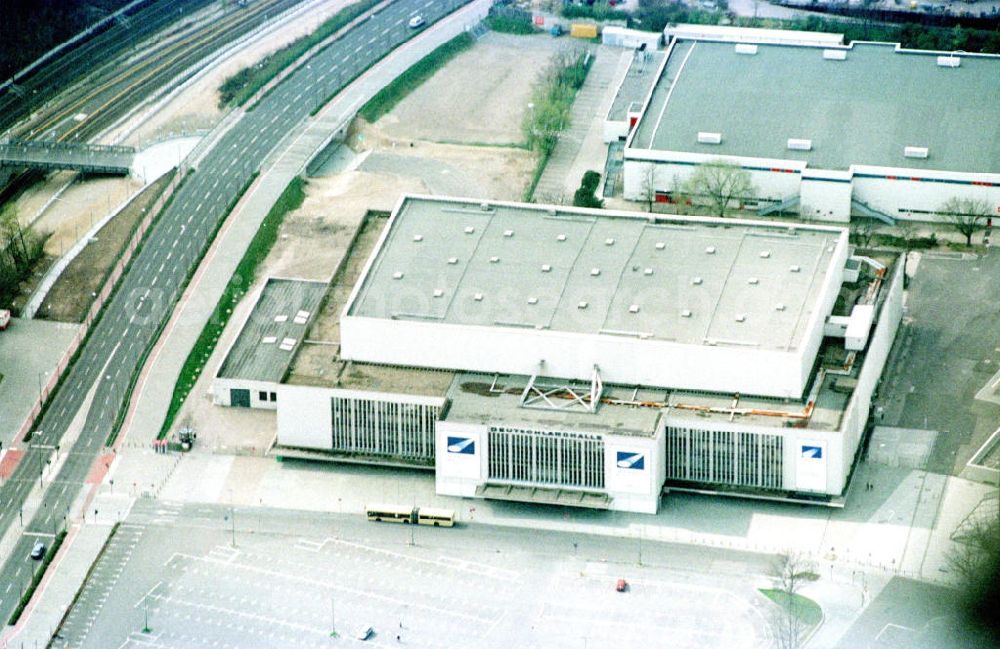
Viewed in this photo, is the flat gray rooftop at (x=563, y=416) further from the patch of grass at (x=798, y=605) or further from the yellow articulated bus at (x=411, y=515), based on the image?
the patch of grass at (x=798, y=605)

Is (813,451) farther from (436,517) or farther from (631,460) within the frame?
(436,517)

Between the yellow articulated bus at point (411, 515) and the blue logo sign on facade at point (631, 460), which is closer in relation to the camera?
the blue logo sign on facade at point (631, 460)

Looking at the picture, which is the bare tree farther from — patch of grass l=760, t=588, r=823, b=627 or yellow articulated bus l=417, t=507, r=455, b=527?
yellow articulated bus l=417, t=507, r=455, b=527

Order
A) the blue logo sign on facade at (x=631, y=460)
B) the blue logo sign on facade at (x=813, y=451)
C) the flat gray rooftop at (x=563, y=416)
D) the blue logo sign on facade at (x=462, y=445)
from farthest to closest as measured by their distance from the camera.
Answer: the blue logo sign on facade at (x=462, y=445) < the flat gray rooftop at (x=563, y=416) < the blue logo sign on facade at (x=813, y=451) < the blue logo sign on facade at (x=631, y=460)

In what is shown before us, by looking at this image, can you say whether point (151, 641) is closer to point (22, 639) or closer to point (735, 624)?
point (22, 639)

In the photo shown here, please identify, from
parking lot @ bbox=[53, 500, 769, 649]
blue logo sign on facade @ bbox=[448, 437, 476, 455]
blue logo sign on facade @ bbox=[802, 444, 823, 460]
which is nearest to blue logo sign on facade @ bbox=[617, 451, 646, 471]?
parking lot @ bbox=[53, 500, 769, 649]

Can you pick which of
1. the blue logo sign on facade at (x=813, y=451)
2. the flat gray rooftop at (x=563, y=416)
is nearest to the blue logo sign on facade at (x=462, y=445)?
the flat gray rooftop at (x=563, y=416)
